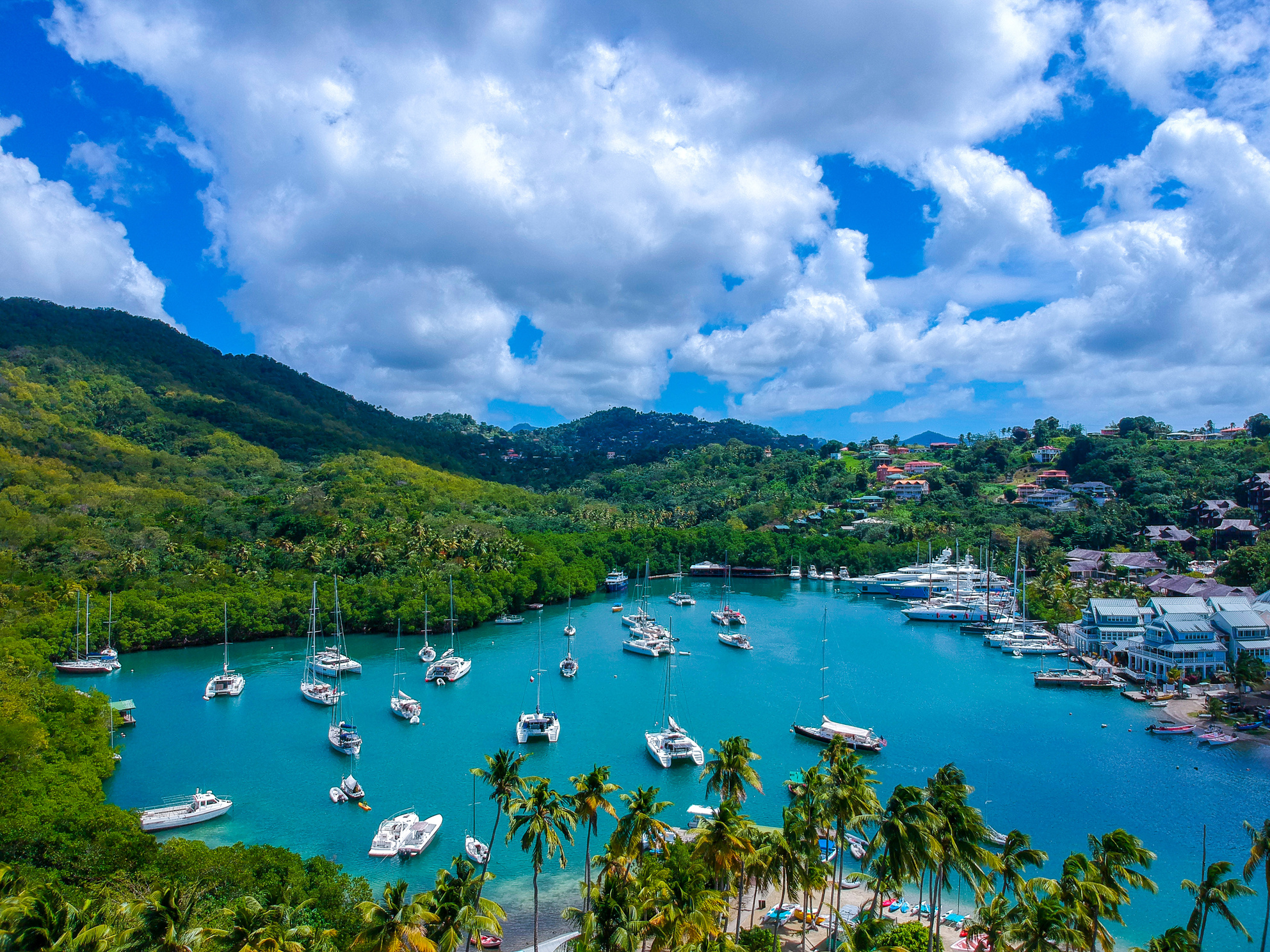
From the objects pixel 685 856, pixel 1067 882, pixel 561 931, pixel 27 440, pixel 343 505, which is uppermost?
pixel 27 440

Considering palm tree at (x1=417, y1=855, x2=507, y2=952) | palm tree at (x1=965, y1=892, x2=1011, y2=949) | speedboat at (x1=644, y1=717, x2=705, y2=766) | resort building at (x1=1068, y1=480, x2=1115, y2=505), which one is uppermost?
resort building at (x1=1068, y1=480, x2=1115, y2=505)

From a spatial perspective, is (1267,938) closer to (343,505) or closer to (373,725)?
(373,725)

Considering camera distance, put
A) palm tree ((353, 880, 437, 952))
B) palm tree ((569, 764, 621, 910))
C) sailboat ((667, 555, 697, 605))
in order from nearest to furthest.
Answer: palm tree ((353, 880, 437, 952)) < palm tree ((569, 764, 621, 910)) < sailboat ((667, 555, 697, 605))

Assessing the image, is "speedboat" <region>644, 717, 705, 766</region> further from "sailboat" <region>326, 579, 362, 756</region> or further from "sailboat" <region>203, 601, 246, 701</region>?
"sailboat" <region>203, 601, 246, 701</region>

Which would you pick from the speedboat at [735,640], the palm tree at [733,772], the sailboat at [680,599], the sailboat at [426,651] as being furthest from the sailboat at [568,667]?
the palm tree at [733,772]

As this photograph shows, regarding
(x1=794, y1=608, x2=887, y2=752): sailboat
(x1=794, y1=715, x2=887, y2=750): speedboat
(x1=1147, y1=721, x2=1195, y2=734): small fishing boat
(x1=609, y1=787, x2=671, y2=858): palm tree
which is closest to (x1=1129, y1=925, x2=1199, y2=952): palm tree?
(x1=609, y1=787, x2=671, y2=858): palm tree

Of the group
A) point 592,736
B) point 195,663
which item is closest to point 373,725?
point 592,736
